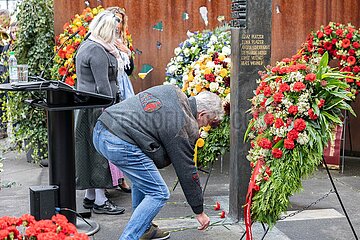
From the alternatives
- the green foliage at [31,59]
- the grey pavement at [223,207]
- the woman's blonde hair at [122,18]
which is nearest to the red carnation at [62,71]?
the green foliage at [31,59]

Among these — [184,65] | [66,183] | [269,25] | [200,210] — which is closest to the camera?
[200,210]

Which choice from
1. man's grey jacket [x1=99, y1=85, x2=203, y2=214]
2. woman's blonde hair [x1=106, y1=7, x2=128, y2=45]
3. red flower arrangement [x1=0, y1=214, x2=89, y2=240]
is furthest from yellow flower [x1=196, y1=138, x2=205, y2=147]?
red flower arrangement [x1=0, y1=214, x2=89, y2=240]

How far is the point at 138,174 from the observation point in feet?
14.7

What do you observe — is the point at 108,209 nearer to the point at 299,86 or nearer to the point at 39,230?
the point at 299,86

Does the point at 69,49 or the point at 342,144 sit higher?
the point at 69,49

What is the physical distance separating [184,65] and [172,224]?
2.21 meters

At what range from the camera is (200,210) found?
14.3 feet

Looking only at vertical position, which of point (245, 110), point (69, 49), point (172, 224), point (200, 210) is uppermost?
point (69, 49)

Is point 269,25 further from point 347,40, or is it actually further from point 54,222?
point 54,222

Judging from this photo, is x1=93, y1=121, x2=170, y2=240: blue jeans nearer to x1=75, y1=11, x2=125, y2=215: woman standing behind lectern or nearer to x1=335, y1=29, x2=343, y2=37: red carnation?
x1=75, y1=11, x2=125, y2=215: woman standing behind lectern

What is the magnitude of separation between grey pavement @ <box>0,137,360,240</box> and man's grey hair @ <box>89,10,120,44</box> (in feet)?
5.60

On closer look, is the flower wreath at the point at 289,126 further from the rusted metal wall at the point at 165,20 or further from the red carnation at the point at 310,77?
the rusted metal wall at the point at 165,20

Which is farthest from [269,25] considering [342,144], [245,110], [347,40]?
[342,144]

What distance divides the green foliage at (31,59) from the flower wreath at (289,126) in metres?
4.07
